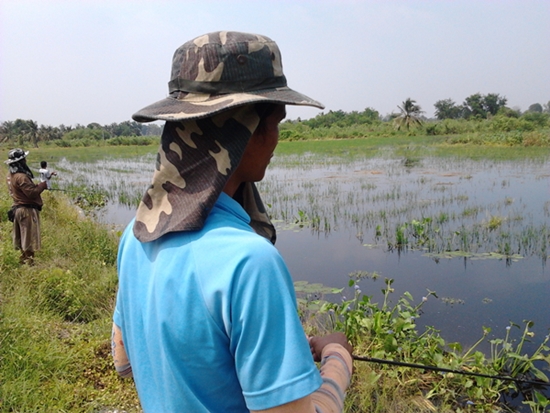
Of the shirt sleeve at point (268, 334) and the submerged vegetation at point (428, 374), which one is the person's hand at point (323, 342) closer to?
the shirt sleeve at point (268, 334)

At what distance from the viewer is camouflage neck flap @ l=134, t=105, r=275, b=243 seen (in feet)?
2.80

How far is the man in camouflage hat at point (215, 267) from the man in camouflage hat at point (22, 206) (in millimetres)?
5314

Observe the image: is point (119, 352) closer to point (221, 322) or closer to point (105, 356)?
point (221, 322)

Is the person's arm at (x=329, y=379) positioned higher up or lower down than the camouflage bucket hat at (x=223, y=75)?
lower down

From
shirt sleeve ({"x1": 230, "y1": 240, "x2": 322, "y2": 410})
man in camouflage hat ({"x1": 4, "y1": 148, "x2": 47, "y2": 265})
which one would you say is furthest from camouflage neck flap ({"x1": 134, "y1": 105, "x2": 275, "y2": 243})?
man in camouflage hat ({"x1": 4, "y1": 148, "x2": 47, "y2": 265})

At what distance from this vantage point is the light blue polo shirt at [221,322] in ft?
2.39

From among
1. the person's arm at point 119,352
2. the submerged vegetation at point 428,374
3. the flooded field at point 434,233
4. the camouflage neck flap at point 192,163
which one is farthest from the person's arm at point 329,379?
the flooded field at point 434,233

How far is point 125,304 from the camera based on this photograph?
98 centimetres

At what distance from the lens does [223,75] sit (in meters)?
0.88

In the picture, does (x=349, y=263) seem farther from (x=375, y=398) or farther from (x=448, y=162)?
(x=448, y=162)

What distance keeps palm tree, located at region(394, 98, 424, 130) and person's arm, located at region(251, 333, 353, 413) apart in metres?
38.4

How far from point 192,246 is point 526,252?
645 cm

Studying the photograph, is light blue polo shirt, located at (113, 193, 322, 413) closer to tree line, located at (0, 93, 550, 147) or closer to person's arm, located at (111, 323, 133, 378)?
person's arm, located at (111, 323, 133, 378)

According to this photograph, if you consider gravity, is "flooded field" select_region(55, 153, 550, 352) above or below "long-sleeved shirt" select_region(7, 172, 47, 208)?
below
